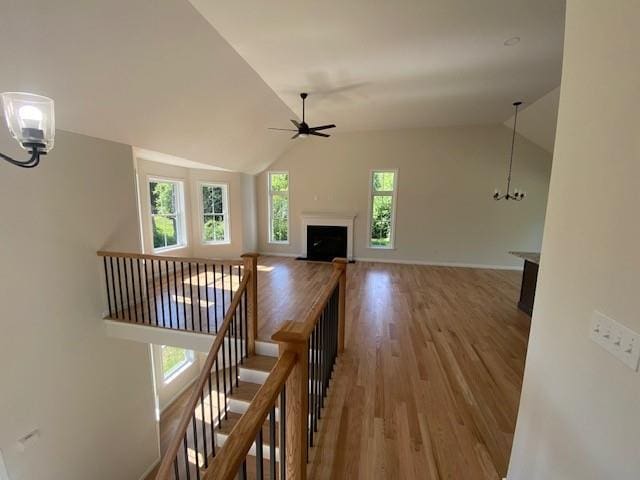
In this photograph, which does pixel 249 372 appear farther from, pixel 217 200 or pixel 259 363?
pixel 217 200

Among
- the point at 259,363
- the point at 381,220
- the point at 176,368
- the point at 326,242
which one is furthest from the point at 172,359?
the point at 381,220

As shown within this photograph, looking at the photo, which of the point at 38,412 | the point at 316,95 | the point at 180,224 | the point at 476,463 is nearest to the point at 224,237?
the point at 180,224

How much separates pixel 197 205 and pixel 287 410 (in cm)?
588

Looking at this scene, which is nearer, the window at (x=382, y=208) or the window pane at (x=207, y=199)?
the window pane at (x=207, y=199)

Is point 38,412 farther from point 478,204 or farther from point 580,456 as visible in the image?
point 478,204

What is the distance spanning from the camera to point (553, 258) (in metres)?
1.24

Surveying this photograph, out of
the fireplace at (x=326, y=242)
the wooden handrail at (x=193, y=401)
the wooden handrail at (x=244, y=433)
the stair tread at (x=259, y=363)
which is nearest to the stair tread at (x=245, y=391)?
the stair tread at (x=259, y=363)

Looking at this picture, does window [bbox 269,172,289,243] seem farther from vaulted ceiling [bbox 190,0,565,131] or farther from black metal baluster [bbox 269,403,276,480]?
black metal baluster [bbox 269,403,276,480]

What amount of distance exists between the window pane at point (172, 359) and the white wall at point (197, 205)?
1961 millimetres

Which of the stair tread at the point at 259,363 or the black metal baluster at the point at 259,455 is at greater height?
the black metal baluster at the point at 259,455

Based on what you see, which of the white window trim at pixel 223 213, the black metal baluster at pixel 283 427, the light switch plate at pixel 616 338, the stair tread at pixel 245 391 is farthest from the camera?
the white window trim at pixel 223 213

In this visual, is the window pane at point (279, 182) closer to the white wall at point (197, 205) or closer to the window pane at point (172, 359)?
the white wall at point (197, 205)

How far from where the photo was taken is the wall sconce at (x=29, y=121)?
1172 mm

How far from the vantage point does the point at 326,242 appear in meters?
7.16
